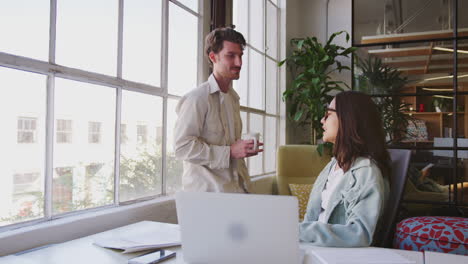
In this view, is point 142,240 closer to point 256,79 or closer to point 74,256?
point 74,256

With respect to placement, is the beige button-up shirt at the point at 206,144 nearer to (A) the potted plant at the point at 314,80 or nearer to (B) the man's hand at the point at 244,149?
(B) the man's hand at the point at 244,149

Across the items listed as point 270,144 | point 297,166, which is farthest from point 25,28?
point 270,144

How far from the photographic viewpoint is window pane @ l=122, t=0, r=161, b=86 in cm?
208

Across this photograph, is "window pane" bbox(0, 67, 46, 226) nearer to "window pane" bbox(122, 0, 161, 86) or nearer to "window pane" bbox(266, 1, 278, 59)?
"window pane" bbox(122, 0, 161, 86)

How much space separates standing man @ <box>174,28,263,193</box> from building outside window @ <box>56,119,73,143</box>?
18.9 inches

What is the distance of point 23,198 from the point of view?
4.94 ft

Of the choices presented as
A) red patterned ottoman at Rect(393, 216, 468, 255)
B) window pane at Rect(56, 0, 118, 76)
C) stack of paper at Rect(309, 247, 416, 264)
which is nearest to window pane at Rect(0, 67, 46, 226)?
window pane at Rect(56, 0, 118, 76)

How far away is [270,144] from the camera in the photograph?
4473mm

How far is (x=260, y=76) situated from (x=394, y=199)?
9.16ft

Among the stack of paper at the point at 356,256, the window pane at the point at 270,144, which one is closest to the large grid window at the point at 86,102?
the stack of paper at the point at 356,256

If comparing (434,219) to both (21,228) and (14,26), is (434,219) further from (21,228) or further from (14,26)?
(14,26)

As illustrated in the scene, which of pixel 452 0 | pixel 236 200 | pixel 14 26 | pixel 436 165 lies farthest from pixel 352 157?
pixel 452 0

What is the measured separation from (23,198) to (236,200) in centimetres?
100

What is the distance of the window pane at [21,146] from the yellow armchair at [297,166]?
8.41 ft
